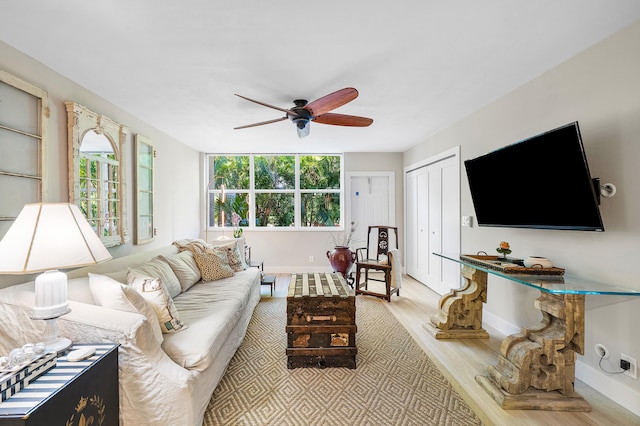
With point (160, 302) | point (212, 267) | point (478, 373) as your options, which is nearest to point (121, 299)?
point (160, 302)

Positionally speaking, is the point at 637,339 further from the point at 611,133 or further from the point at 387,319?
the point at 387,319

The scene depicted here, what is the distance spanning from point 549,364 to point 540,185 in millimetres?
1257

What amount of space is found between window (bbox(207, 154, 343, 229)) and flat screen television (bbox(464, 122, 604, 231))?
3.25 m

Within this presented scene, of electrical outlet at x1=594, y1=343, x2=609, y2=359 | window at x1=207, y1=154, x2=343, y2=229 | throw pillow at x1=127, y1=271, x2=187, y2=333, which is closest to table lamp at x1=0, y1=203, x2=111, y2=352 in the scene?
throw pillow at x1=127, y1=271, x2=187, y2=333

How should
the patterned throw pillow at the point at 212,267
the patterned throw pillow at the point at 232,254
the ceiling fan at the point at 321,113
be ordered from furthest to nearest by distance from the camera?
the patterned throw pillow at the point at 232,254 → the patterned throw pillow at the point at 212,267 → the ceiling fan at the point at 321,113

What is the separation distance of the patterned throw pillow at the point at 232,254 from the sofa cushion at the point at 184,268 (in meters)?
0.39

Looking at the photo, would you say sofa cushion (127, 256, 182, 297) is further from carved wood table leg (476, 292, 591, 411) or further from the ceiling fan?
carved wood table leg (476, 292, 591, 411)

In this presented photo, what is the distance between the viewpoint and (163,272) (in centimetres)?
279

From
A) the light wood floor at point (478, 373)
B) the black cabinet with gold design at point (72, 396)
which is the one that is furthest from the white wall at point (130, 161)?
the light wood floor at point (478, 373)

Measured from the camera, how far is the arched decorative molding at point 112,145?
2.43 meters

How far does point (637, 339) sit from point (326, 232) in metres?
4.43

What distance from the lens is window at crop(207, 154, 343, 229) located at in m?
5.83

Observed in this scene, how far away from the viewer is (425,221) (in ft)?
15.9

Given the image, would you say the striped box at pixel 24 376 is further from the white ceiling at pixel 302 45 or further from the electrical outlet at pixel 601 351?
the electrical outlet at pixel 601 351
